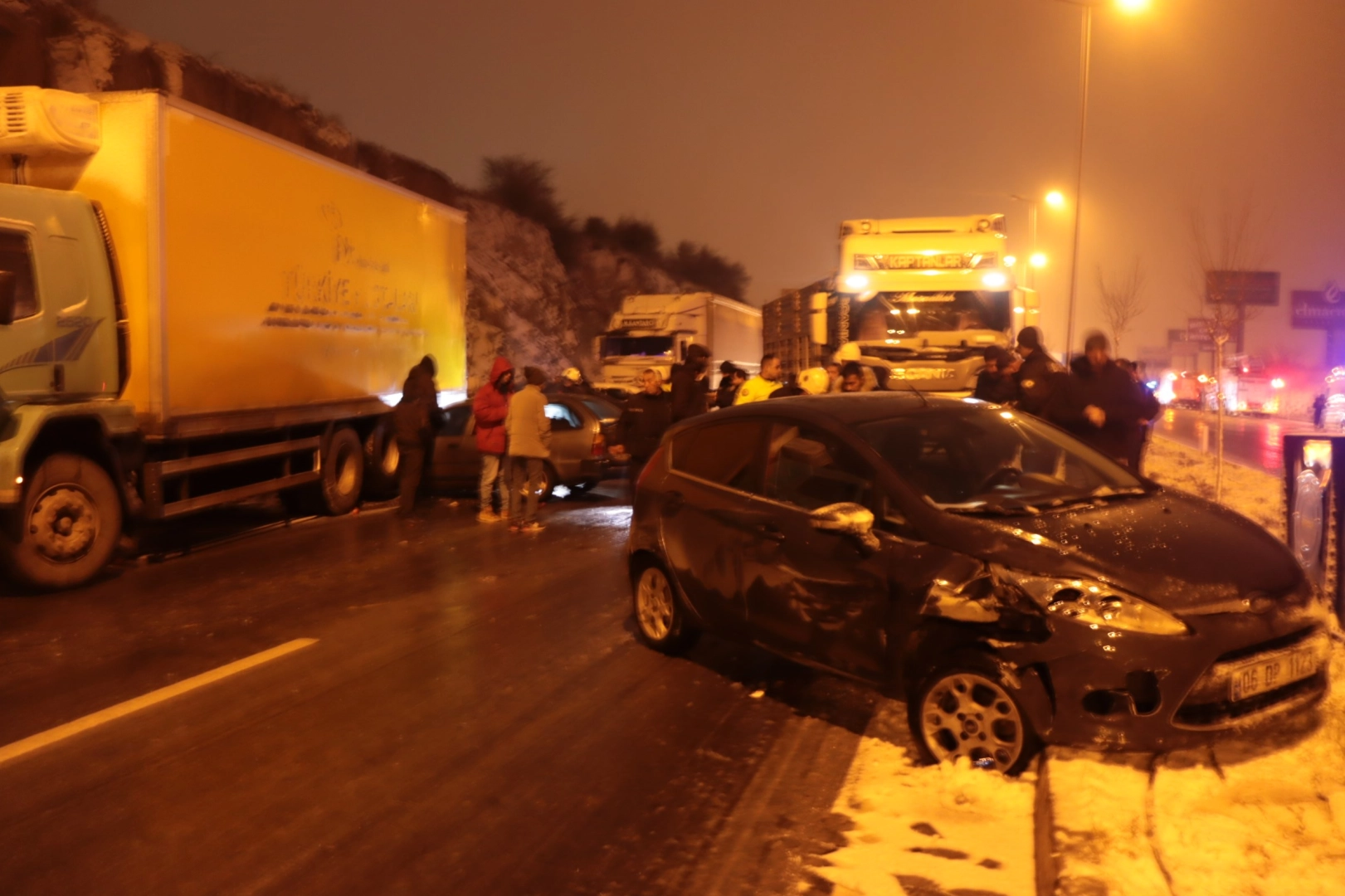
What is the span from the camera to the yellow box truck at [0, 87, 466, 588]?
32.6ft

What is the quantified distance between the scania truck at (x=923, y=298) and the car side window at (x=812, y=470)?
33.6 feet

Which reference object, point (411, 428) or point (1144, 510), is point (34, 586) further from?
point (1144, 510)

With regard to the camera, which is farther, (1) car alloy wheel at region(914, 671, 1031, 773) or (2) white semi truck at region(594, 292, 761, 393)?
(2) white semi truck at region(594, 292, 761, 393)

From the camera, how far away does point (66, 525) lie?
33.4ft

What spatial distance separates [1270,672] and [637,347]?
28343 millimetres

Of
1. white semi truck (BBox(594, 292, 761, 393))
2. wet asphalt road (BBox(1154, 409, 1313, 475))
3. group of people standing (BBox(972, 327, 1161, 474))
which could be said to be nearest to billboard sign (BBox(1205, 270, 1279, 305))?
wet asphalt road (BBox(1154, 409, 1313, 475))

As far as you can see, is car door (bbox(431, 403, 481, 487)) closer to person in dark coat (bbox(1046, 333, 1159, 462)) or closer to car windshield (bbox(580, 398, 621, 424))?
car windshield (bbox(580, 398, 621, 424))

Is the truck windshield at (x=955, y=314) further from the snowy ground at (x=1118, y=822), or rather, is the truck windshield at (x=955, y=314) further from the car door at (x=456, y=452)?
the snowy ground at (x=1118, y=822)

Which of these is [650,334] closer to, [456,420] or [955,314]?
[955,314]

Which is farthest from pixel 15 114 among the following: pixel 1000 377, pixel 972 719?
pixel 972 719

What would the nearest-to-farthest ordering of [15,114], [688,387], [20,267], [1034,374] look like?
[20,267], [15,114], [1034,374], [688,387]

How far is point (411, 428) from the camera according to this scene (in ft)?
49.0

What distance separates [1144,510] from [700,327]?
91.3 feet

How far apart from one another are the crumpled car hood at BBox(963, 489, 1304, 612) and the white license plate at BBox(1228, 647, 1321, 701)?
269mm
